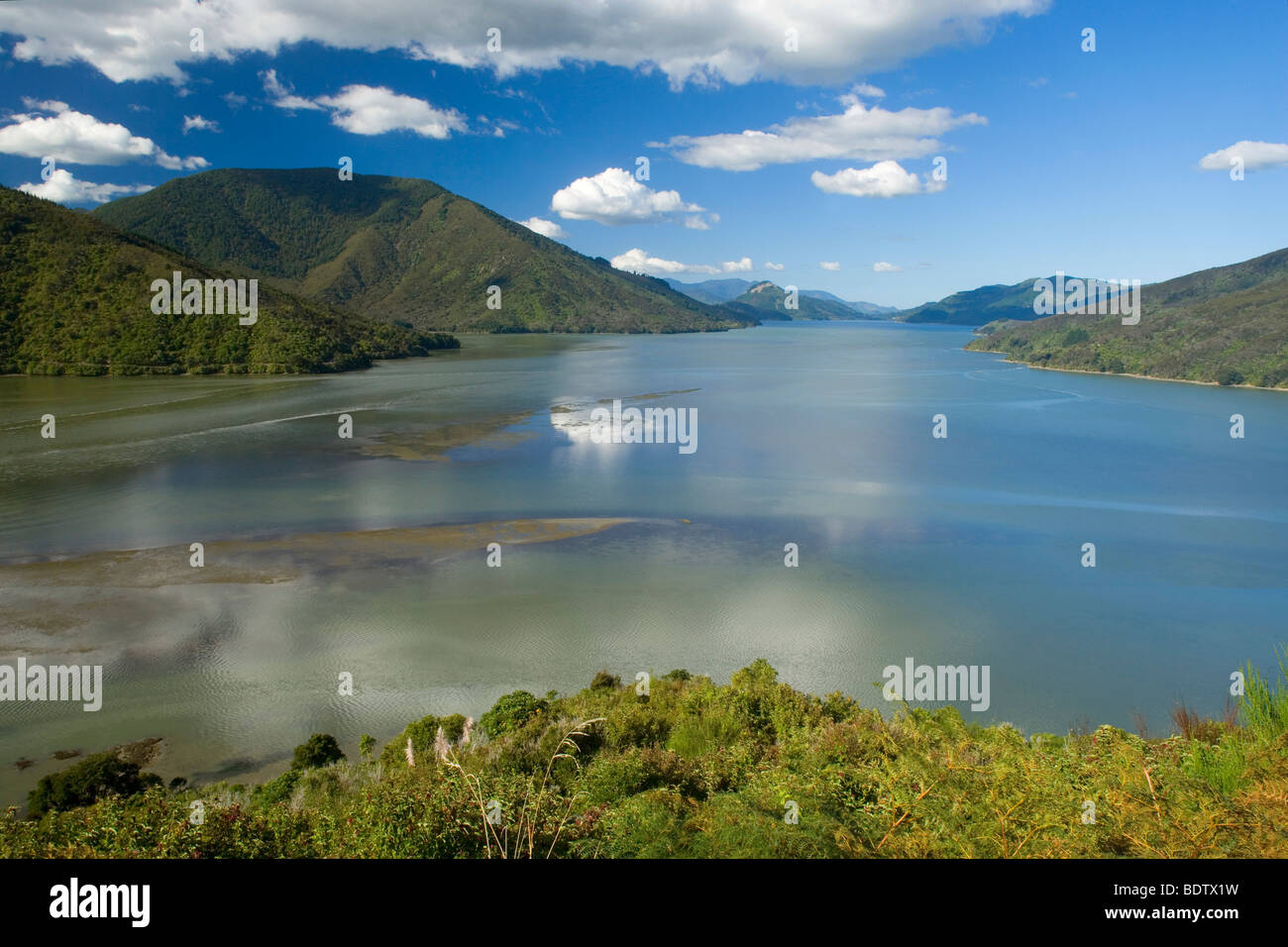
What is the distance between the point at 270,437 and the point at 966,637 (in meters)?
27.5

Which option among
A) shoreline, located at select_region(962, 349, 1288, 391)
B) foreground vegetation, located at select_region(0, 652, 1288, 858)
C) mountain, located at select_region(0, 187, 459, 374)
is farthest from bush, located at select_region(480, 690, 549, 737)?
shoreline, located at select_region(962, 349, 1288, 391)

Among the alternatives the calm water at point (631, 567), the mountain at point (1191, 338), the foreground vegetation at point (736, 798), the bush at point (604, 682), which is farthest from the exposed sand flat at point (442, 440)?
the mountain at point (1191, 338)

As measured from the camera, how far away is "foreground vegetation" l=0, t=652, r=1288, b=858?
407 centimetres

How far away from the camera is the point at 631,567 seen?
664 inches

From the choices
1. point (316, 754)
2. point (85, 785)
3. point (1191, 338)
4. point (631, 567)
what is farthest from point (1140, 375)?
point (85, 785)

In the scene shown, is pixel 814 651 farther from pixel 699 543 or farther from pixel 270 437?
pixel 270 437

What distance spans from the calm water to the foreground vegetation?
10.0ft

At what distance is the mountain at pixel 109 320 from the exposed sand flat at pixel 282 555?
134 ft

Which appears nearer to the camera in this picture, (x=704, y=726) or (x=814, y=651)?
(x=704, y=726)

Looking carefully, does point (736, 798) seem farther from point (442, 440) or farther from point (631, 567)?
point (442, 440)

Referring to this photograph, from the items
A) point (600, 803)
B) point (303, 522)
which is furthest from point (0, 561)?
point (600, 803)

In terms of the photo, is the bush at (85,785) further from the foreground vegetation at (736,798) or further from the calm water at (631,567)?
the calm water at (631,567)
